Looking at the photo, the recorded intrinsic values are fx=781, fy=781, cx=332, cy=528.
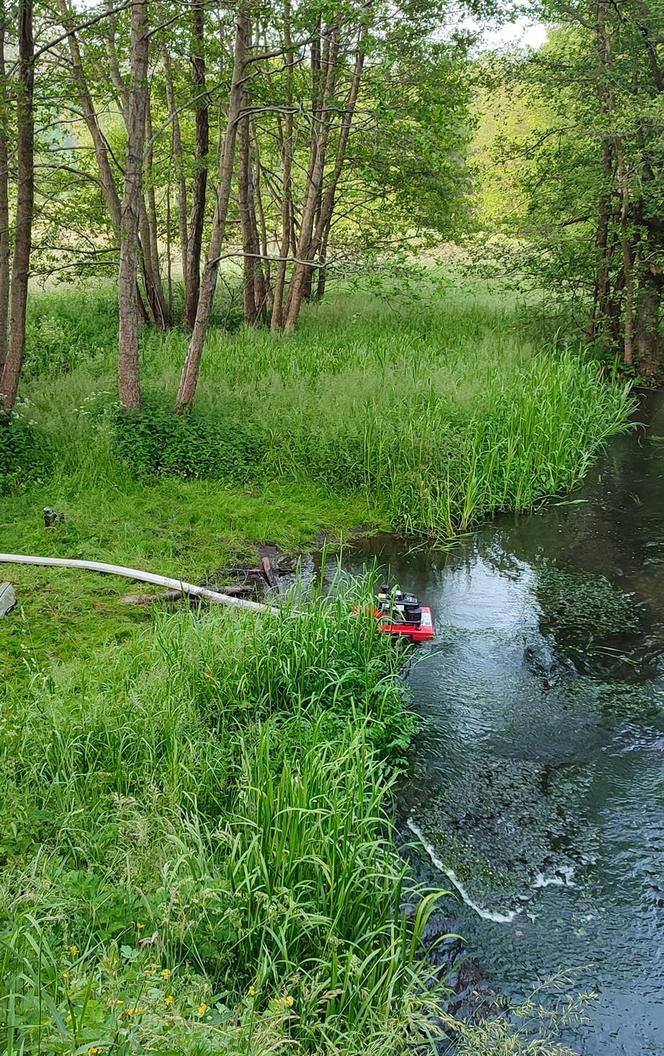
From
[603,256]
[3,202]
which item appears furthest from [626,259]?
[3,202]

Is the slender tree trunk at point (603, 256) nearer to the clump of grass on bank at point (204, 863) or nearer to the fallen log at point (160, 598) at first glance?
the fallen log at point (160, 598)

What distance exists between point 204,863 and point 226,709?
4.45 ft

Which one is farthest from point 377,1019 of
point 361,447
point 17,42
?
point 17,42

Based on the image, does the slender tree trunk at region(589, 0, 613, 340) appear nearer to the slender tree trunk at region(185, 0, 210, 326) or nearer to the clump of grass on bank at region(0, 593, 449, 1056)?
the slender tree trunk at region(185, 0, 210, 326)

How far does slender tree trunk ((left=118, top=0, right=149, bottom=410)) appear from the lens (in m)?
7.55

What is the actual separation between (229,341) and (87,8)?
15.2 ft

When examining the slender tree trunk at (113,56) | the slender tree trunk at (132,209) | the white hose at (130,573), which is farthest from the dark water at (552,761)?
the slender tree trunk at (113,56)

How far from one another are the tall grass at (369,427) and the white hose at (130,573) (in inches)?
73.2

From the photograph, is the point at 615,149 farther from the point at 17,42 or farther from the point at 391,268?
the point at 17,42

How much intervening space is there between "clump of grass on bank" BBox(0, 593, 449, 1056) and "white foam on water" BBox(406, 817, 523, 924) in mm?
226

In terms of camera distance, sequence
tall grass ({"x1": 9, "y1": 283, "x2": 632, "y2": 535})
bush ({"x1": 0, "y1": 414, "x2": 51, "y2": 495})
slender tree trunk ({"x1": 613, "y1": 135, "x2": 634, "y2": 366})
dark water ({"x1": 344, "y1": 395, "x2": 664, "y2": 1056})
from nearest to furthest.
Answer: dark water ({"x1": 344, "y1": 395, "x2": 664, "y2": 1056}) < bush ({"x1": 0, "y1": 414, "x2": 51, "y2": 495}) < tall grass ({"x1": 9, "y1": 283, "x2": 632, "y2": 535}) < slender tree trunk ({"x1": 613, "y1": 135, "x2": 634, "y2": 366})

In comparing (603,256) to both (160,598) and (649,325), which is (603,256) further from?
(160,598)

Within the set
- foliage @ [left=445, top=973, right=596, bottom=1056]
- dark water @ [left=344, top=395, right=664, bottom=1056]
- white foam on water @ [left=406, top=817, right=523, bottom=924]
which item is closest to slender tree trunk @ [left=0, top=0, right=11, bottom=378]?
dark water @ [left=344, top=395, right=664, bottom=1056]

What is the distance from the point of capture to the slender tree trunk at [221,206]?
7852 millimetres
